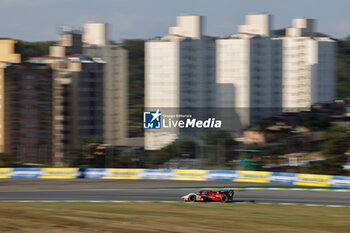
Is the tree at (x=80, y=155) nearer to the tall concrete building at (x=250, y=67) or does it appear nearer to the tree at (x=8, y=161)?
the tree at (x=8, y=161)

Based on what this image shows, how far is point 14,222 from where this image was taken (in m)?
17.8

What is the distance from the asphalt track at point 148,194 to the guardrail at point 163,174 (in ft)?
9.49

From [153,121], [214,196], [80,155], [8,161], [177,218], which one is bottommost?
[8,161]

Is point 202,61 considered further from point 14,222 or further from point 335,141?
point 14,222

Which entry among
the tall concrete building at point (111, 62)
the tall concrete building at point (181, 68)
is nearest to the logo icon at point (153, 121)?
the tall concrete building at point (181, 68)

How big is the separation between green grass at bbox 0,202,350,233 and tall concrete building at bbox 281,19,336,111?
262 feet

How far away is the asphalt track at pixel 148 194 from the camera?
2717 centimetres

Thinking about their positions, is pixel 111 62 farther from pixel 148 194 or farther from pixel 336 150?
pixel 148 194

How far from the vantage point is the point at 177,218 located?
782 inches

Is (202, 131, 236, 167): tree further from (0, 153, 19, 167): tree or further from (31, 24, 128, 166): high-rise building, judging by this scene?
(31, 24, 128, 166): high-rise building

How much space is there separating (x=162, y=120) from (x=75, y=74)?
150 feet

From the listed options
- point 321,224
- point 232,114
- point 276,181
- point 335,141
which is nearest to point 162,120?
point 232,114

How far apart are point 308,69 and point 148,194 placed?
8169 centimetres

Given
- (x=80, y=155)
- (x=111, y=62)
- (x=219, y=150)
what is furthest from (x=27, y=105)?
(x=219, y=150)
